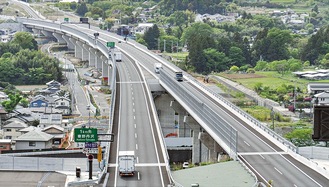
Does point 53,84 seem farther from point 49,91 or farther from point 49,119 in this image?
point 49,119

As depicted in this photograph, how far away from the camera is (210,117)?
4112 centimetres

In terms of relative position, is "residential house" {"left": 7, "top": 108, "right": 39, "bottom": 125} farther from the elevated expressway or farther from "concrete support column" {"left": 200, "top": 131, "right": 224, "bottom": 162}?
"concrete support column" {"left": 200, "top": 131, "right": 224, "bottom": 162}

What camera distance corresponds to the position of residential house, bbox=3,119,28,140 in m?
55.3

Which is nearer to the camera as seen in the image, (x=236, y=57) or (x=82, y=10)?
(x=236, y=57)

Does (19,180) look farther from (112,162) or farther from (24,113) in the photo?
(24,113)

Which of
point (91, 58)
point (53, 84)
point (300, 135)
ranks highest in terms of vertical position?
point (91, 58)

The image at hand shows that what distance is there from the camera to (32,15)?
142 m

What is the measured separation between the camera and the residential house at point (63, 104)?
65.4 m

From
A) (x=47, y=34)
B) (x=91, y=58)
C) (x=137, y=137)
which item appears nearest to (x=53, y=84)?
(x=91, y=58)

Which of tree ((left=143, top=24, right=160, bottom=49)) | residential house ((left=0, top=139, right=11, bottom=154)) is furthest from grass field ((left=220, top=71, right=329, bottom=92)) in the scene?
residential house ((left=0, top=139, right=11, bottom=154))

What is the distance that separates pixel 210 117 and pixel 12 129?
19.6 metres

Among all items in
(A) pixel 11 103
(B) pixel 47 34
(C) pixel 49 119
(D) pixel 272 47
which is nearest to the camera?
(C) pixel 49 119

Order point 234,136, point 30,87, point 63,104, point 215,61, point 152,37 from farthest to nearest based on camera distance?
point 152,37, point 215,61, point 30,87, point 63,104, point 234,136

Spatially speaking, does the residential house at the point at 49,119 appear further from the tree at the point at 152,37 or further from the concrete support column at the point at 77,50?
the tree at the point at 152,37
